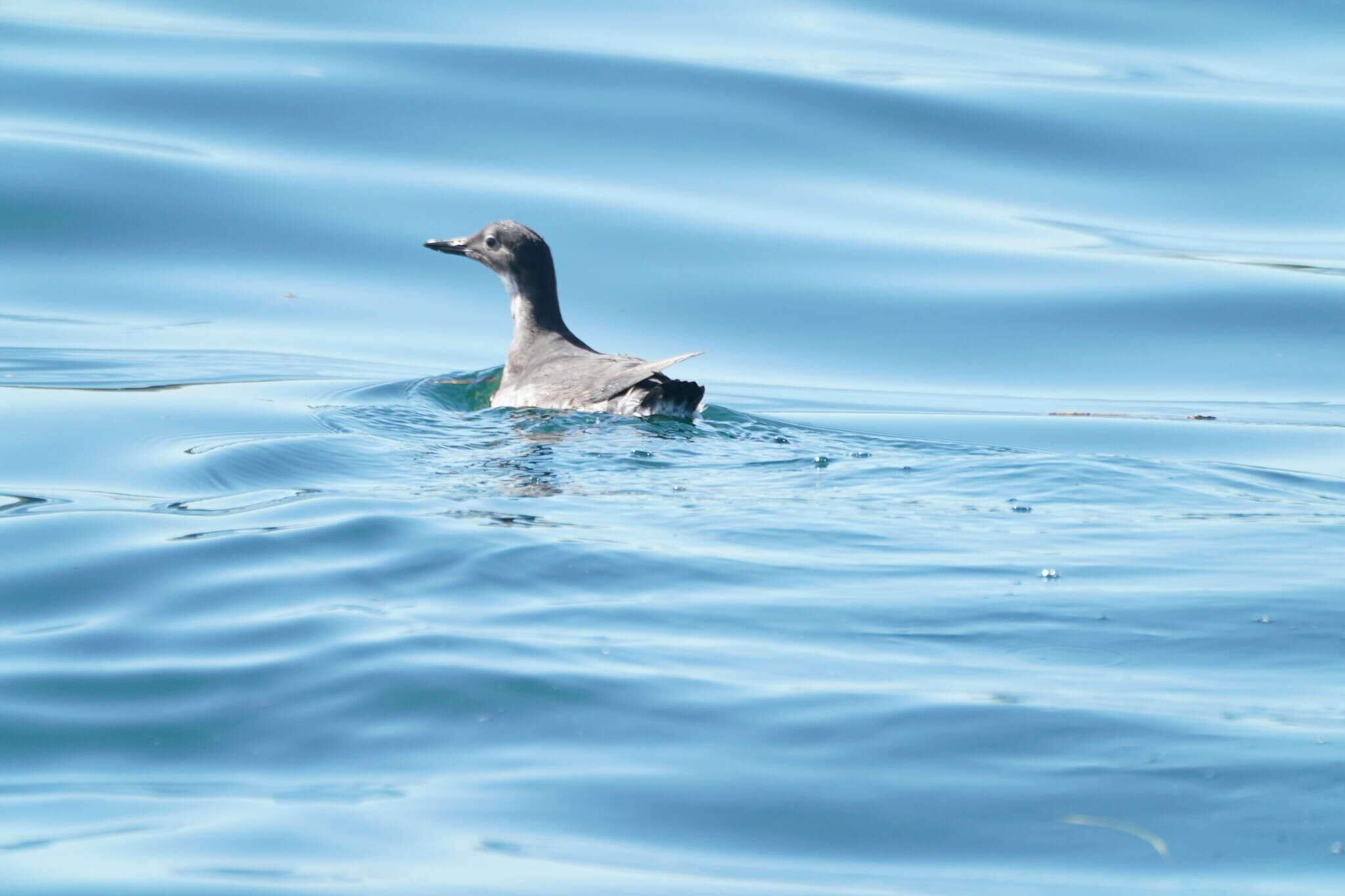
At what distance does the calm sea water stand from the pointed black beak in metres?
0.62

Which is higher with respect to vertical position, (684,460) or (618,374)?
(618,374)

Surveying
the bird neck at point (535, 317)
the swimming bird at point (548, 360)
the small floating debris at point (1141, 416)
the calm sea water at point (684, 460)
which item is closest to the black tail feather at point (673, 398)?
the swimming bird at point (548, 360)

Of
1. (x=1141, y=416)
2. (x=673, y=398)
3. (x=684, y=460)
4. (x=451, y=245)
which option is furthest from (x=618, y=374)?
(x=1141, y=416)

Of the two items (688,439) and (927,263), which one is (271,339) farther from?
(927,263)

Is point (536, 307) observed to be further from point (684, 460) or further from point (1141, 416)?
point (1141, 416)

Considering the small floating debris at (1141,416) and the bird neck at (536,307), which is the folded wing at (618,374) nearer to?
the bird neck at (536,307)

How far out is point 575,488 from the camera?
6.46 meters

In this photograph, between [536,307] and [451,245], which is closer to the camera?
[536,307]

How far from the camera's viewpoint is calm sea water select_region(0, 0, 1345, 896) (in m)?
3.36

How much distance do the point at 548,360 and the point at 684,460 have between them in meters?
2.01

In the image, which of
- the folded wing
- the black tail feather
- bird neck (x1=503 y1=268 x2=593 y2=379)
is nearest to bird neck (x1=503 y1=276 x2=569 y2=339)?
bird neck (x1=503 y1=268 x2=593 y2=379)

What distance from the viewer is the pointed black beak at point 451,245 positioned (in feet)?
32.0

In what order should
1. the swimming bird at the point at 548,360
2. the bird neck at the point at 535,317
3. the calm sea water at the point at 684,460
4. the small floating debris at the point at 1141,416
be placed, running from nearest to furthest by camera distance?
the calm sea water at the point at 684,460
the swimming bird at the point at 548,360
the small floating debris at the point at 1141,416
the bird neck at the point at 535,317

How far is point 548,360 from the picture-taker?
891 cm
